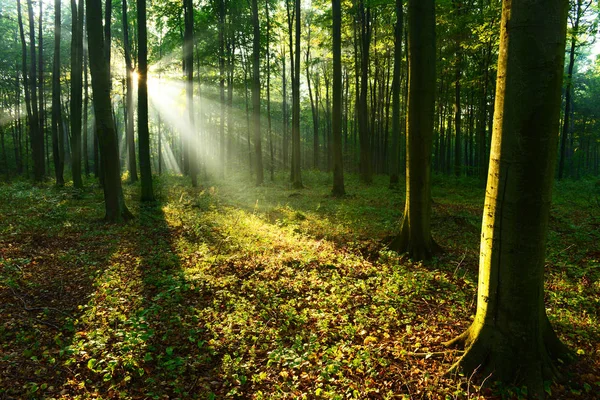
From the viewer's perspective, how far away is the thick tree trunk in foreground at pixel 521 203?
2668mm

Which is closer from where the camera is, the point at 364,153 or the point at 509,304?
the point at 509,304

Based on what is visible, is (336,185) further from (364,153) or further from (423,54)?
(423,54)

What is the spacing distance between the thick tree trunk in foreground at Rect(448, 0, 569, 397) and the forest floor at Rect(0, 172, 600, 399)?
0.98 feet

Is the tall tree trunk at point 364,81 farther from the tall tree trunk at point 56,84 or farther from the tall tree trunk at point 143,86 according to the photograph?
the tall tree trunk at point 56,84

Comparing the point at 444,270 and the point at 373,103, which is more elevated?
the point at 373,103

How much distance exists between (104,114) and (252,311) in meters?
8.41

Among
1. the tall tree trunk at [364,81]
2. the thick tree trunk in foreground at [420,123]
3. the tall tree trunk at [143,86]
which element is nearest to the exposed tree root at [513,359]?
the thick tree trunk in foreground at [420,123]

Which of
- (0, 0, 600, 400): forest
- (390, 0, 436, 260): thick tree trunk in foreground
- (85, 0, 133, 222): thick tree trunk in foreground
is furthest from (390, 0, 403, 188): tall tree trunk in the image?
(85, 0, 133, 222): thick tree trunk in foreground

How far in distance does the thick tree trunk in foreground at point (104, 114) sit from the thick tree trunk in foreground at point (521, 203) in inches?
413

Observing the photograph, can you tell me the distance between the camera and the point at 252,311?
4.95 metres

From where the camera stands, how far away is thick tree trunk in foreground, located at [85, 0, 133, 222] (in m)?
9.58

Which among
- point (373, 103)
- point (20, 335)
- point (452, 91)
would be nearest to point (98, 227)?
point (20, 335)

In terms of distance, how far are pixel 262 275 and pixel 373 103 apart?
73.7 ft

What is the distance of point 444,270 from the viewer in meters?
6.32
